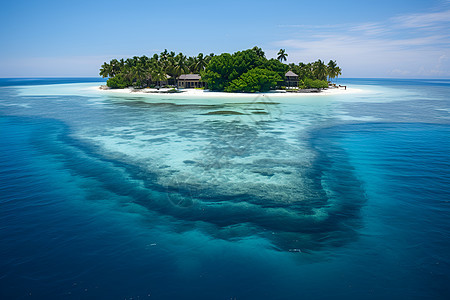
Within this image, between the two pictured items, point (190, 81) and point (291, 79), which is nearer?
point (291, 79)

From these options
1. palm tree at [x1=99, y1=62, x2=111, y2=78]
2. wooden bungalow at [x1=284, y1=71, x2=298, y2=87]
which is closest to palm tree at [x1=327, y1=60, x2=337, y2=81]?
wooden bungalow at [x1=284, y1=71, x2=298, y2=87]

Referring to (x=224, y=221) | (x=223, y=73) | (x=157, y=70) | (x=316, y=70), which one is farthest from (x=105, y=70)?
(x=224, y=221)

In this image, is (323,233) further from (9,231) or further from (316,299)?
(9,231)

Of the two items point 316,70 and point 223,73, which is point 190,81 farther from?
point 316,70

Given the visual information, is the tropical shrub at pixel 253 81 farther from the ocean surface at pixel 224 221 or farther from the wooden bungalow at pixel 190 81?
the ocean surface at pixel 224 221

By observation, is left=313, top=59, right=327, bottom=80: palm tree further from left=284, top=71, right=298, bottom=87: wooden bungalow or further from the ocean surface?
the ocean surface

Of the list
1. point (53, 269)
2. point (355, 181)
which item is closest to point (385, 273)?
point (355, 181)
